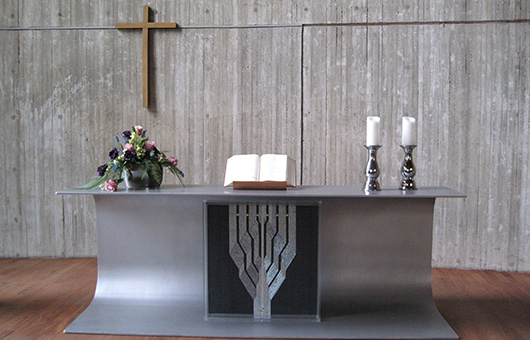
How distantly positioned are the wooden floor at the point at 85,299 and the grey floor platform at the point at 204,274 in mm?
206

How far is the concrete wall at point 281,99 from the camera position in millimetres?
4383

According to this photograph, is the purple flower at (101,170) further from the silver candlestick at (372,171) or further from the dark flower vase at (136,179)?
the silver candlestick at (372,171)

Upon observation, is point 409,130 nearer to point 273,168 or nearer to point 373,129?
point 373,129

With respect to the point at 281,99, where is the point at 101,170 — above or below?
below

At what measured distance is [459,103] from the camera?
4.41 m

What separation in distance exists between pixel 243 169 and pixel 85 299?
1.58 m

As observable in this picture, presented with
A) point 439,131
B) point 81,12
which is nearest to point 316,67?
point 439,131

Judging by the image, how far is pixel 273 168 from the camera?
3.10 metres

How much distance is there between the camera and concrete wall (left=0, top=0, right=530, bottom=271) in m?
4.38

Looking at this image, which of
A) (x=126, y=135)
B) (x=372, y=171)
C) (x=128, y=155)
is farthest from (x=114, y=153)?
(x=372, y=171)

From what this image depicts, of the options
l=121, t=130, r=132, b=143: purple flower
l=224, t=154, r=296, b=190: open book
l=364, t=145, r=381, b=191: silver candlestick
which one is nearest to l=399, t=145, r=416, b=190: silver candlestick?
l=364, t=145, r=381, b=191: silver candlestick

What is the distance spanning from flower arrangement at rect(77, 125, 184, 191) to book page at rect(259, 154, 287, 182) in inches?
21.7

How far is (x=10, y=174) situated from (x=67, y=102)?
2.95ft

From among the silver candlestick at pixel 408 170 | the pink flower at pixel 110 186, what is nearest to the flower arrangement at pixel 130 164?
the pink flower at pixel 110 186
